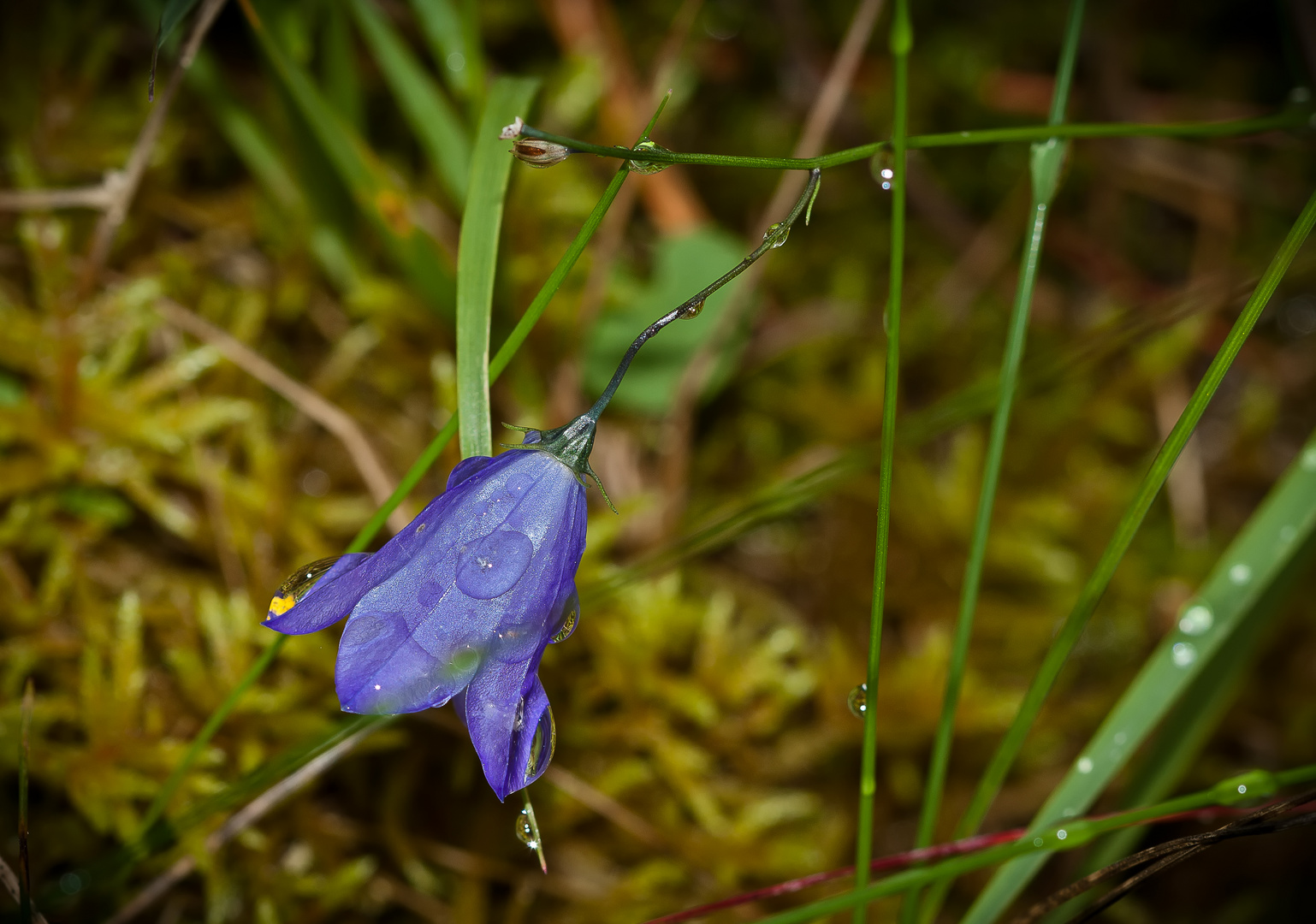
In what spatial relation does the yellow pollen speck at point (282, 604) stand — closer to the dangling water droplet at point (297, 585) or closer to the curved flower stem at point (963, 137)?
the dangling water droplet at point (297, 585)

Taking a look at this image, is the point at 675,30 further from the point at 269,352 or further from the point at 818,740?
the point at 818,740

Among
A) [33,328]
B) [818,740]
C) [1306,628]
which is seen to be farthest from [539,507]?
[1306,628]

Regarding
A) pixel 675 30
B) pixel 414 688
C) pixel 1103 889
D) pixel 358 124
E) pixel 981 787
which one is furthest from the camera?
pixel 675 30

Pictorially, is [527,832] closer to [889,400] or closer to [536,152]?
[889,400]

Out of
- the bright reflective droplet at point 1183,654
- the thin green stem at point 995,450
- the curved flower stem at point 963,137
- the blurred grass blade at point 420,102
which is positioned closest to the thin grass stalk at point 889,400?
the curved flower stem at point 963,137

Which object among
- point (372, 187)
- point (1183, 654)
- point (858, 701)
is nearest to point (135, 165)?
point (372, 187)

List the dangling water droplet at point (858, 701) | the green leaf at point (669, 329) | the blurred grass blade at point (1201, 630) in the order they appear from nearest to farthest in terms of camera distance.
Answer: the dangling water droplet at point (858, 701)
the blurred grass blade at point (1201, 630)
the green leaf at point (669, 329)
